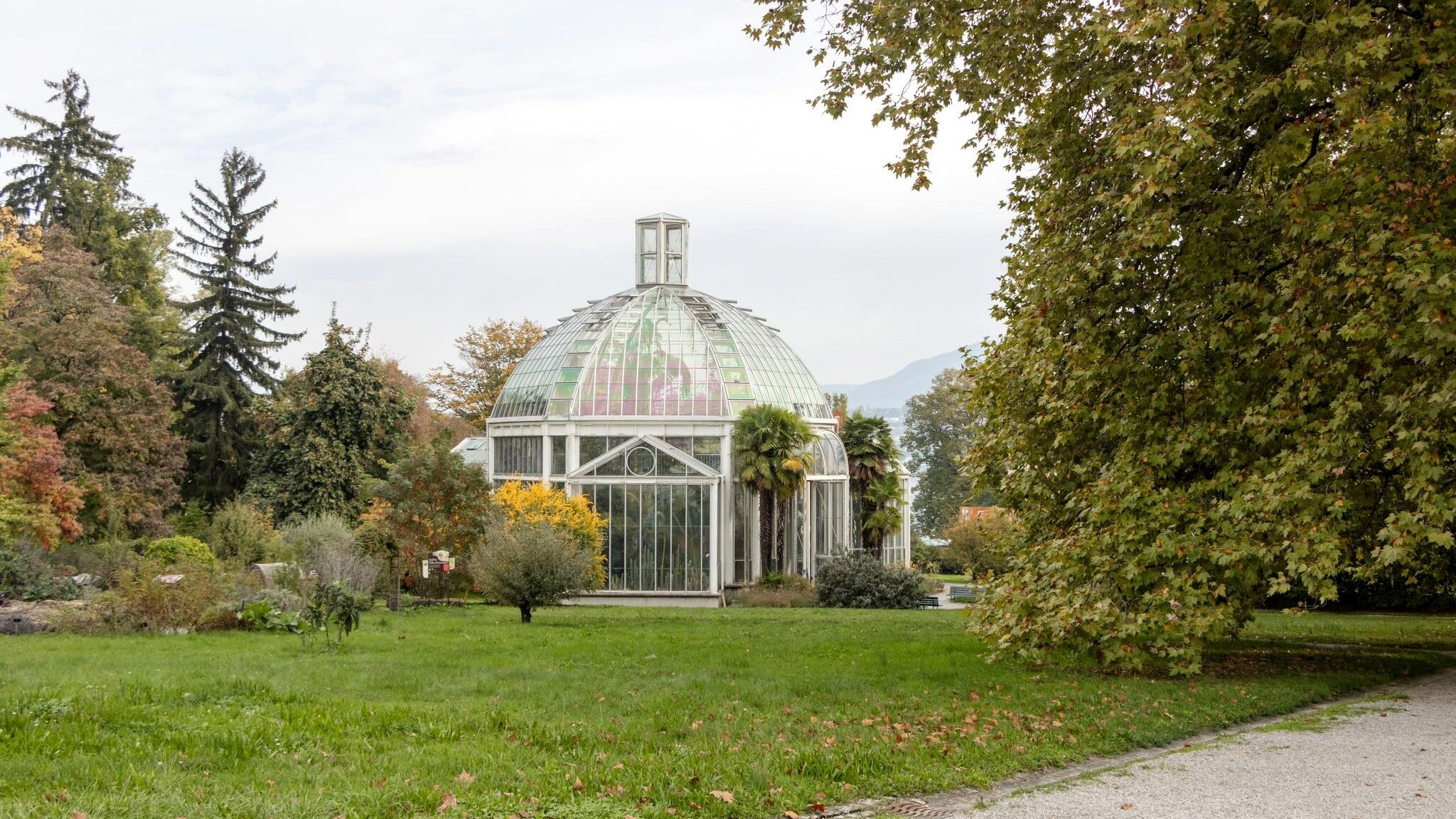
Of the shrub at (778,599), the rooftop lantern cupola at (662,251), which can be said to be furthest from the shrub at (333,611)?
the rooftop lantern cupola at (662,251)

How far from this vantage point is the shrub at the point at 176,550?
73.4 ft

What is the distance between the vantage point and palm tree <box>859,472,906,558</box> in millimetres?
33656

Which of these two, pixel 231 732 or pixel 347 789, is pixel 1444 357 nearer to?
pixel 347 789

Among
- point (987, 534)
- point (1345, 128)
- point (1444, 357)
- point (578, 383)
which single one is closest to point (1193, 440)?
point (1444, 357)

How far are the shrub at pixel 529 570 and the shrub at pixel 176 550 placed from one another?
5726mm

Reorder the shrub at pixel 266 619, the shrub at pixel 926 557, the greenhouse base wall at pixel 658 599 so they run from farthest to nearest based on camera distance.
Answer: the shrub at pixel 926 557 → the greenhouse base wall at pixel 658 599 → the shrub at pixel 266 619

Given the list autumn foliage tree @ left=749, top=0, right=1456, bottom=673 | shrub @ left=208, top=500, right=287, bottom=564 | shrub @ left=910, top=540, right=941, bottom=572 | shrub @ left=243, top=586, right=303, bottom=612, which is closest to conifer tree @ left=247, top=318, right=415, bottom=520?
shrub @ left=208, top=500, right=287, bottom=564

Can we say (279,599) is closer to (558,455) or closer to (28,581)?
(28,581)

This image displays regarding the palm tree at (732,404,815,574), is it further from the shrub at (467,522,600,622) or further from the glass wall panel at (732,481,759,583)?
the shrub at (467,522,600,622)

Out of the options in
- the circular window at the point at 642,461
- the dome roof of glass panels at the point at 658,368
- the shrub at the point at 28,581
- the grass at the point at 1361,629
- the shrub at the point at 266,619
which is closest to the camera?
the shrub at the point at 266,619

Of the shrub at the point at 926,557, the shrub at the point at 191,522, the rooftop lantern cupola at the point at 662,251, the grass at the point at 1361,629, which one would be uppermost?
the rooftop lantern cupola at the point at 662,251

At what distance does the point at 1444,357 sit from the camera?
370 inches

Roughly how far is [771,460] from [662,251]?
396 inches

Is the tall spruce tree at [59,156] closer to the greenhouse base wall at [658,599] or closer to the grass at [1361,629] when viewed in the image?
the greenhouse base wall at [658,599]
